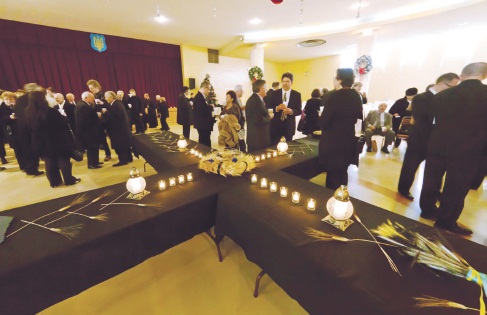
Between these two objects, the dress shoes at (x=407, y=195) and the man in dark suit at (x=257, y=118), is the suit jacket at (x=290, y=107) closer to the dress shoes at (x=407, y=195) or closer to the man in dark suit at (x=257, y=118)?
the man in dark suit at (x=257, y=118)

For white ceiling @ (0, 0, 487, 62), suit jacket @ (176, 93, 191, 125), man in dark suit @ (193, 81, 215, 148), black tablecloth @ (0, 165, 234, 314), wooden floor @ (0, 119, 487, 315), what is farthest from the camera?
suit jacket @ (176, 93, 191, 125)

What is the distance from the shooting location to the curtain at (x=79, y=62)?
19.9 feet

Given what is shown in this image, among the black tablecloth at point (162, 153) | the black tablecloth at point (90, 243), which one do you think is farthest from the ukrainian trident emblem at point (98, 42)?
the black tablecloth at point (90, 243)

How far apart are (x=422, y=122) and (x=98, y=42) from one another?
9357 millimetres

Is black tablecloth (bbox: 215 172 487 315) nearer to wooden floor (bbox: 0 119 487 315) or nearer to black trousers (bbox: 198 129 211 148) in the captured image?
wooden floor (bbox: 0 119 487 315)

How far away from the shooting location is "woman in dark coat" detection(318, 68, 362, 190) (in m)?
1.99

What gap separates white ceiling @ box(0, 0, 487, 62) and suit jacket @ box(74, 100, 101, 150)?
2.90 meters

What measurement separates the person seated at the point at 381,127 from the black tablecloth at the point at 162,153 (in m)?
3.86

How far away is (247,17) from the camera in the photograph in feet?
18.7

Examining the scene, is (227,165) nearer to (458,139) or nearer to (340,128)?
(340,128)

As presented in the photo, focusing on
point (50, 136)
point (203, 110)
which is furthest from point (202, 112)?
point (50, 136)

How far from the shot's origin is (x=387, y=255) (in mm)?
877

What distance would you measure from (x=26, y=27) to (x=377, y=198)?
9.72 m

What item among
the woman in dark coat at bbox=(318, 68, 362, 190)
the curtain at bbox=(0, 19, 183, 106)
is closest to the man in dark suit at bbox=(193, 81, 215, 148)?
the woman in dark coat at bbox=(318, 68, 362, 190)
